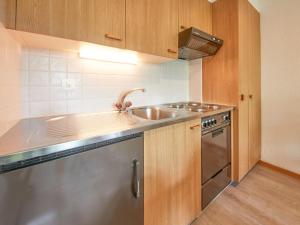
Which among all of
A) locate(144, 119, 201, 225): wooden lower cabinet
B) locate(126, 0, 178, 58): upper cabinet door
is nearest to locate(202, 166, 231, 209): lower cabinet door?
locate(144, 119, 201, 225): wooden lower cabinet

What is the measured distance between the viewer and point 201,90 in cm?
211

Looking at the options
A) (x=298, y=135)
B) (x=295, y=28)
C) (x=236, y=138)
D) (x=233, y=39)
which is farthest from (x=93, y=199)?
(x=295, y=28)

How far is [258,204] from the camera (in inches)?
59.4

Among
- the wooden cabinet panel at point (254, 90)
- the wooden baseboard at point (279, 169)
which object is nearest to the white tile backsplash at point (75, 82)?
the wooden cabinet panel at point (254, 90)

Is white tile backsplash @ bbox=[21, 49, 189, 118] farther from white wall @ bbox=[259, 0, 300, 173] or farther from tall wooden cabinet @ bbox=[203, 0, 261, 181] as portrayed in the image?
white wall @ bbox=[259, 0, 300, 173]

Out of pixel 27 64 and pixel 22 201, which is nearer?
pixel 22 201

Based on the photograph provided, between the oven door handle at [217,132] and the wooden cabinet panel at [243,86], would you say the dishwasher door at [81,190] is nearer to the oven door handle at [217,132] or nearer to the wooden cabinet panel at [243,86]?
the oven door handle at [217,132]

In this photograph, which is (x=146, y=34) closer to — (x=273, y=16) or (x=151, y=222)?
(x=151, y=222)

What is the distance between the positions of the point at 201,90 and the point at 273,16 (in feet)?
4.46

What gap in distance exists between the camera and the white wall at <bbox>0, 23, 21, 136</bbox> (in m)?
0.69

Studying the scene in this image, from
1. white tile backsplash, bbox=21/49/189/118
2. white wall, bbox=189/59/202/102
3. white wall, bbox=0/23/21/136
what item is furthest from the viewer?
white wall, bbox=189/59/202/102

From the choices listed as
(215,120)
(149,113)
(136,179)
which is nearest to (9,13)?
(136,179)

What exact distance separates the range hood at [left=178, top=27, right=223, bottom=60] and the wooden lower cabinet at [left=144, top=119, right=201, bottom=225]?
75 centimetres

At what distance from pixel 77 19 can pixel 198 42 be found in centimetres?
112
